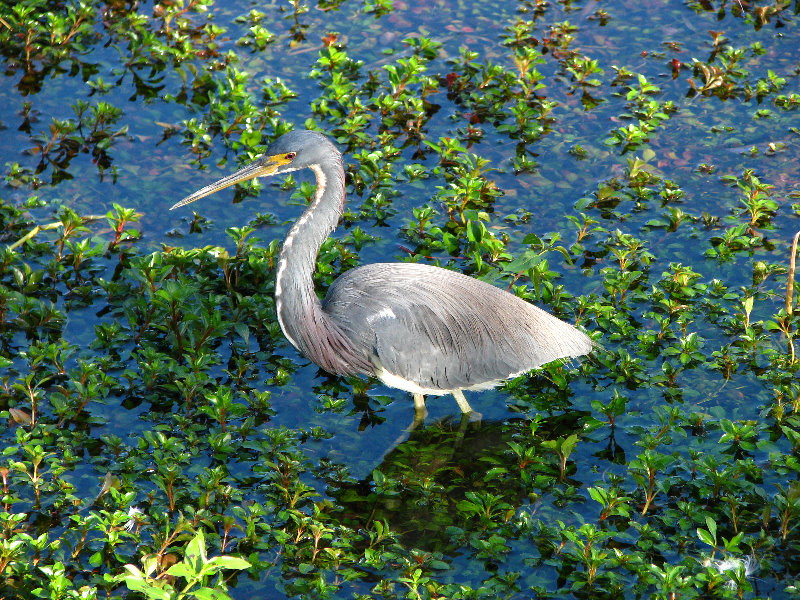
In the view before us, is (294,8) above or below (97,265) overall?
above

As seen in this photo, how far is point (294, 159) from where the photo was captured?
19.5ft

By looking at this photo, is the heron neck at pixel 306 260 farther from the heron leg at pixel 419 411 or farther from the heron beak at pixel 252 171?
the heron leg at pixel 419 411

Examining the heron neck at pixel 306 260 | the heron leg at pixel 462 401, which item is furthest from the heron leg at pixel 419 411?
the heron neck at pixel 306 260

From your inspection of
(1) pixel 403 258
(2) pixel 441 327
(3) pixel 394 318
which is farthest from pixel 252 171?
(1) pixel 403 258

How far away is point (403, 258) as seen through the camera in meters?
7.39

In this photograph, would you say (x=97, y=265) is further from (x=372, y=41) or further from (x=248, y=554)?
(x=372, y=41)

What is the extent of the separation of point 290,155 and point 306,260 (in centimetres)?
70

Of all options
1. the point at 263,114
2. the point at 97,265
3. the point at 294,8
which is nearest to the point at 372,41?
the point at 294,8

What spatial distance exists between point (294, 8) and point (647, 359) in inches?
235

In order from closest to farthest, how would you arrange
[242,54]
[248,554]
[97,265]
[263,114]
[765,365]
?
[248,554] → [765,365] → [97,265] → [263,114] → [242,54]

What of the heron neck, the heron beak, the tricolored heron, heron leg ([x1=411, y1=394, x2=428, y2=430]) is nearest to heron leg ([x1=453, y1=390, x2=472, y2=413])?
the tricolored heron

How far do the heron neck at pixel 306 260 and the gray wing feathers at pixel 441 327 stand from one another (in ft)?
0.74

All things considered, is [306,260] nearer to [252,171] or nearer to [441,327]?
[252,171]

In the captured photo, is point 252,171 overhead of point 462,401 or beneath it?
overhead
